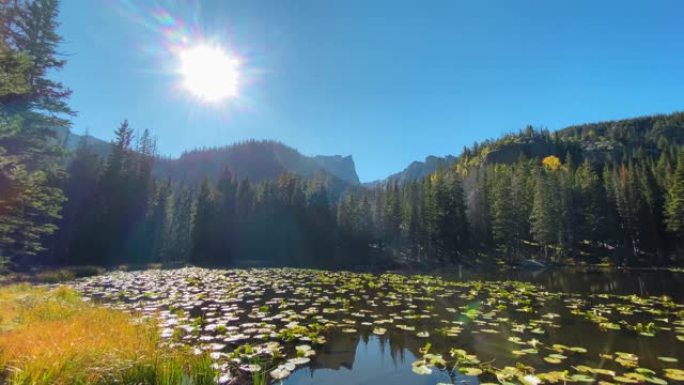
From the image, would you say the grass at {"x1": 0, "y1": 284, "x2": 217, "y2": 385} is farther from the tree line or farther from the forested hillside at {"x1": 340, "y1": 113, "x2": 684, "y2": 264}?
the forested hillside at {"x1": 340, "y1": 113, "x2": 684, "y2": 264}

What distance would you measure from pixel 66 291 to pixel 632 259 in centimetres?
7315

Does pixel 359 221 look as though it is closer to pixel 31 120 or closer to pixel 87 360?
pixel 31 120

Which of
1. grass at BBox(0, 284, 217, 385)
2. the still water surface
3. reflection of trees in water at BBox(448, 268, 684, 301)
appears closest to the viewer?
grass at BBox(0, 284, 217, 385)

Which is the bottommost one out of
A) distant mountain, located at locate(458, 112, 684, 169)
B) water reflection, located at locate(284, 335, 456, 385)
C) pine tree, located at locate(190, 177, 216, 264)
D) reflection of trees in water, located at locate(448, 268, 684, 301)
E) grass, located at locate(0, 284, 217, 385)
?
water reflection, located at locate(284, 335, 456, 385)

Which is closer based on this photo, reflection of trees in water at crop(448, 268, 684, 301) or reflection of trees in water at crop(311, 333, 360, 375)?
reflection of trees in water at crop(311, 333, 360, 375)

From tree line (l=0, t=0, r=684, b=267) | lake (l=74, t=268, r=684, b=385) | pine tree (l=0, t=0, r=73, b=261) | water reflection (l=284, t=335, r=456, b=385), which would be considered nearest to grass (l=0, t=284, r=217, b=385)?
lake (l=74, t=268, r=684, b=385)

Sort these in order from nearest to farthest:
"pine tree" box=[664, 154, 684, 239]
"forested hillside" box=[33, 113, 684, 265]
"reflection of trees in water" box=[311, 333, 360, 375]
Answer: "reflection of trees in water" box=[311, 333, 360, 375], "pine tree" box=[664, 154, 684, 239], "forested hillside" box=[33, 113, 684, 265]

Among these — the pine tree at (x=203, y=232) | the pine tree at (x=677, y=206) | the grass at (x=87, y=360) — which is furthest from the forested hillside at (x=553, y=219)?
the grass at (x=87, y=360)

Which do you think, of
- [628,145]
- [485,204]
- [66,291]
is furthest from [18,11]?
[628,145]

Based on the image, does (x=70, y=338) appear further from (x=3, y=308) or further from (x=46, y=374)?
(x=3, y=308)

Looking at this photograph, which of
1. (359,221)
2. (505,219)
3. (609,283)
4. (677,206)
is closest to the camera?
(609,283)

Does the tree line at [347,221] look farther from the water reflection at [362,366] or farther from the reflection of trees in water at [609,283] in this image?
the water reflection at [362,366]

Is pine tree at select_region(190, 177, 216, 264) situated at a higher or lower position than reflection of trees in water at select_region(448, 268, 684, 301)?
higher

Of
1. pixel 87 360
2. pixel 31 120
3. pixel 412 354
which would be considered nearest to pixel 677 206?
pixel 412 354
